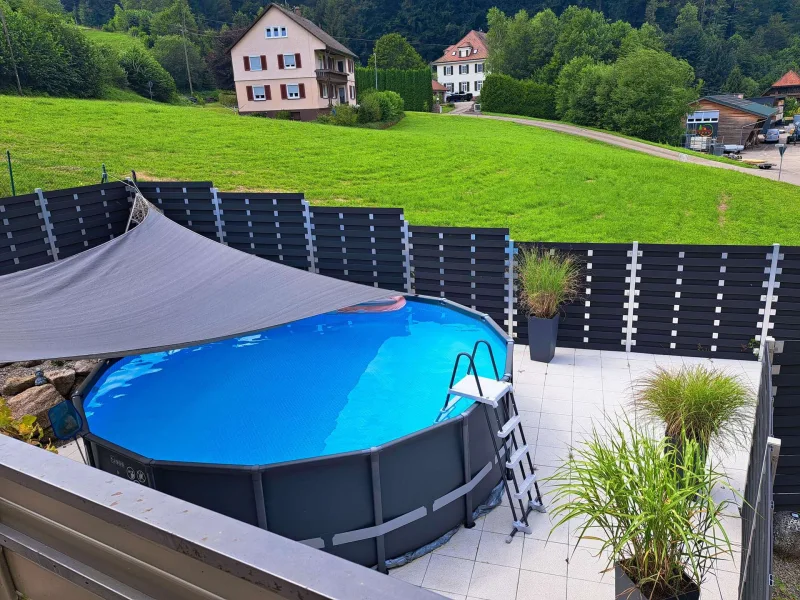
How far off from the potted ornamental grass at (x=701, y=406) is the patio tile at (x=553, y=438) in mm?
1401

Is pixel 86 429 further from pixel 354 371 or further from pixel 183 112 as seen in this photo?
pixel 183 112

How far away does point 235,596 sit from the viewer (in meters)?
0.96

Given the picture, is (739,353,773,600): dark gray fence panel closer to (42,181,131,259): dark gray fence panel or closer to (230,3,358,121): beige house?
(42,181,131,259): dark gray fence panel

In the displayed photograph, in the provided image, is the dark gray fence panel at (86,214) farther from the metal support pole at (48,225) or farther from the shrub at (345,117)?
the shrub at (345,117)

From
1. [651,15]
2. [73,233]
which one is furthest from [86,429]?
[651,15]

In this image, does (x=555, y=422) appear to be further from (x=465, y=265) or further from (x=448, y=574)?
(x=465, y=265)

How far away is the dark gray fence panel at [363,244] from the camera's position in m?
9.91

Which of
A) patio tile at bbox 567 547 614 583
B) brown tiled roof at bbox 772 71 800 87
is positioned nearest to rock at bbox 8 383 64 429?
patio tile at bbox 567 547 614 583

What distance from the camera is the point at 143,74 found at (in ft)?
125

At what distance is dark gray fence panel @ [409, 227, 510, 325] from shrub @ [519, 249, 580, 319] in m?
0.50

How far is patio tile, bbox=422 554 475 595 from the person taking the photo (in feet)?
15.4

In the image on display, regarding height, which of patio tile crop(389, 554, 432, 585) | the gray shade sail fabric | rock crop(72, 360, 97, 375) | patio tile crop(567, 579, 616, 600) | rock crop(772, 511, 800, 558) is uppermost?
the gray shade sail fabric

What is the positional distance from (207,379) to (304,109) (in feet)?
96.7

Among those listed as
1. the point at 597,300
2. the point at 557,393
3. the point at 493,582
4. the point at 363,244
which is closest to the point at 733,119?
the point at 597,300
